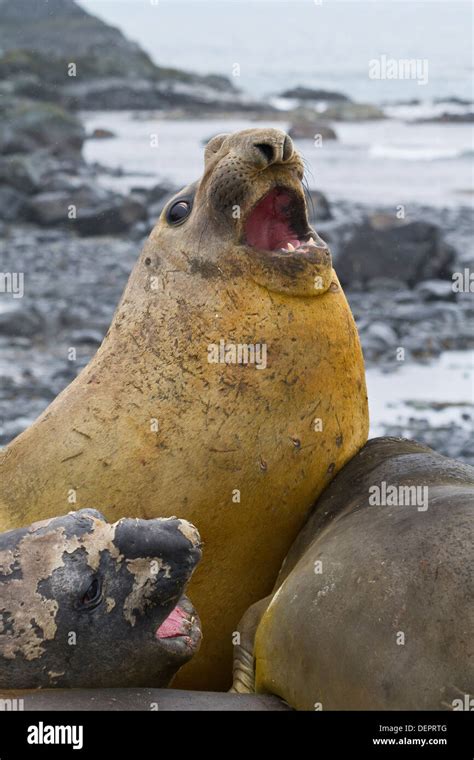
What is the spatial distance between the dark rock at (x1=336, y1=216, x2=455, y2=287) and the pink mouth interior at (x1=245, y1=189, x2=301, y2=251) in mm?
9198

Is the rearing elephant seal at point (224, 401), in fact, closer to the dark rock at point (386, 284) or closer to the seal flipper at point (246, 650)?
the seal flipper at point (246, 650)

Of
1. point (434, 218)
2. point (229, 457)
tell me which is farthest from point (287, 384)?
point (434, 218)

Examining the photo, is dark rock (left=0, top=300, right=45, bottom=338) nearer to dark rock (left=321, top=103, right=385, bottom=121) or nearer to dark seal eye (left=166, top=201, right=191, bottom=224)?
dark seal eye (left=166, top=201, right=191, bottom=224)

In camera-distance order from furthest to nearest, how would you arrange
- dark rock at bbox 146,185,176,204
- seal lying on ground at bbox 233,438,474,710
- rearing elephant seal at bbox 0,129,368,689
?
dark rock at bbox 146,185,176,204, rearing elephant seal at bbox 0,129,368,689, seal lying on ground at bbox 233,438,474,710

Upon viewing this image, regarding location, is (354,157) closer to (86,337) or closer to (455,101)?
(86,337)

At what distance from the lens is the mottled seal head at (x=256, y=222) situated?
15.9 ft

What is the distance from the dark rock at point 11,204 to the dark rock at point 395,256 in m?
6.54

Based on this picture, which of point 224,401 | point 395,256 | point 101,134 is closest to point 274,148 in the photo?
point 224,401

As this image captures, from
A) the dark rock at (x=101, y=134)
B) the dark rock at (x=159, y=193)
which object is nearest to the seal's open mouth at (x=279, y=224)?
the dark rock at (x=159, y=193)

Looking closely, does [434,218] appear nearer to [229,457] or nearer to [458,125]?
[229,457]

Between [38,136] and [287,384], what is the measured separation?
25.5 meters

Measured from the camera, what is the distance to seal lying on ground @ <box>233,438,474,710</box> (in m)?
3.78

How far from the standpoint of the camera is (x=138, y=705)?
4.02 meters

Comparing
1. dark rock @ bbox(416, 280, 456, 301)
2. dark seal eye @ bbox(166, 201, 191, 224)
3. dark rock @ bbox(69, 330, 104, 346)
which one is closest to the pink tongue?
dark seal eye @ bbox(166, 201, 191, 224)
